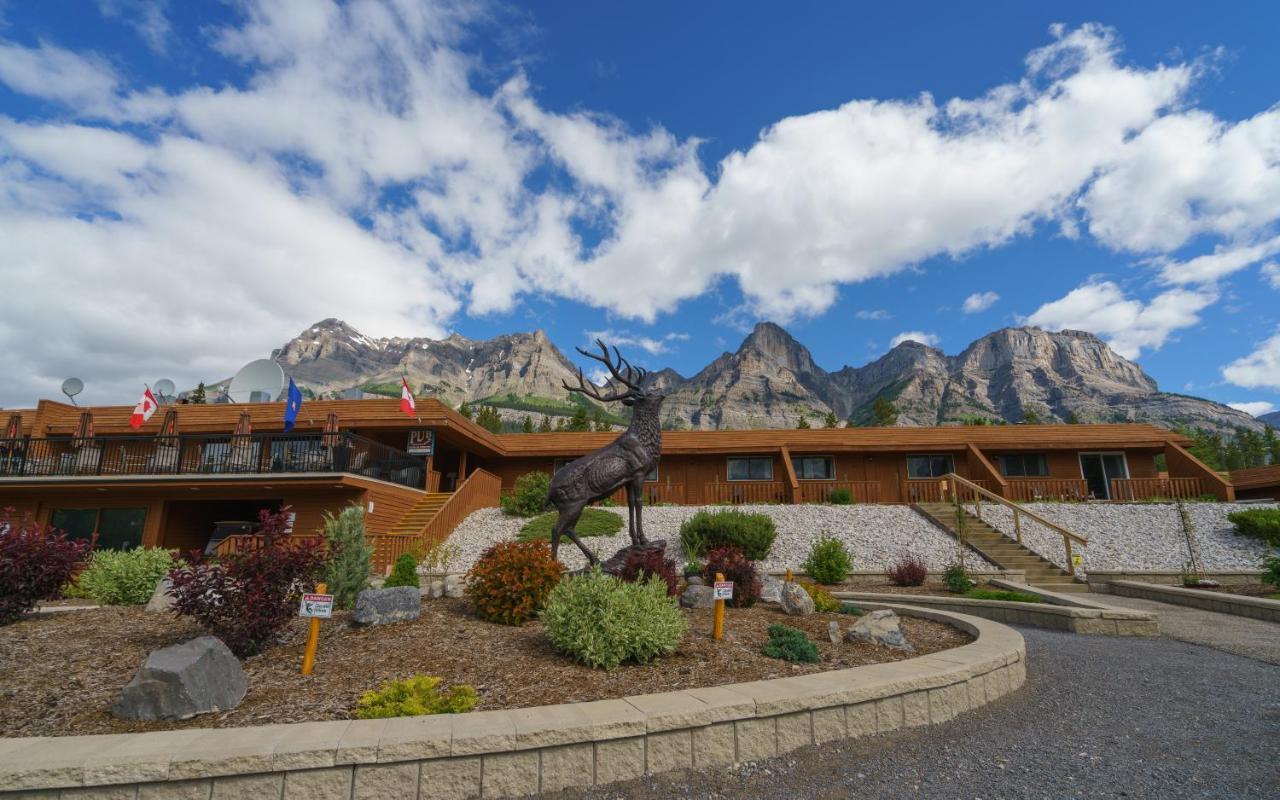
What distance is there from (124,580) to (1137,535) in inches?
931

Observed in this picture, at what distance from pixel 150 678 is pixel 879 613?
7.13m

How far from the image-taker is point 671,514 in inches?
780

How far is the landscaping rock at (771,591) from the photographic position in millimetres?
9188

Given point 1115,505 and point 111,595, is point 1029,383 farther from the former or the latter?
point 111,595

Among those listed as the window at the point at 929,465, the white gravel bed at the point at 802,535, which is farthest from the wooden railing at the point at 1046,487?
the white gravel bed at the point at 802,535

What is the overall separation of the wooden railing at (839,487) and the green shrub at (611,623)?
18543 mm

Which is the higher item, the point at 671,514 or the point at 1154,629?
the point at 671,514

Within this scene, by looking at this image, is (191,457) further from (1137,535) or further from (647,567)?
(1137,535)

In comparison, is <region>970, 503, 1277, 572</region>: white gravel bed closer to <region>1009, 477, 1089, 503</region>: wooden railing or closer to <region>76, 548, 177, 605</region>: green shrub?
<region>1009, 477, 1089, 503</region>: wooden railing

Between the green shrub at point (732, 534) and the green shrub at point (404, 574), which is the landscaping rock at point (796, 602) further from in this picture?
the green shrub at point (732, 534)

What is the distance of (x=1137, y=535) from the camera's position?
1686 centimetres

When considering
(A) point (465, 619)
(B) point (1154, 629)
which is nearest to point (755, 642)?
(A) point (465, 619)

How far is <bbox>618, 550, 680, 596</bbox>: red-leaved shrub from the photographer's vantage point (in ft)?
26.9

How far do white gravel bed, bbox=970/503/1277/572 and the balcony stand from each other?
19.8m
